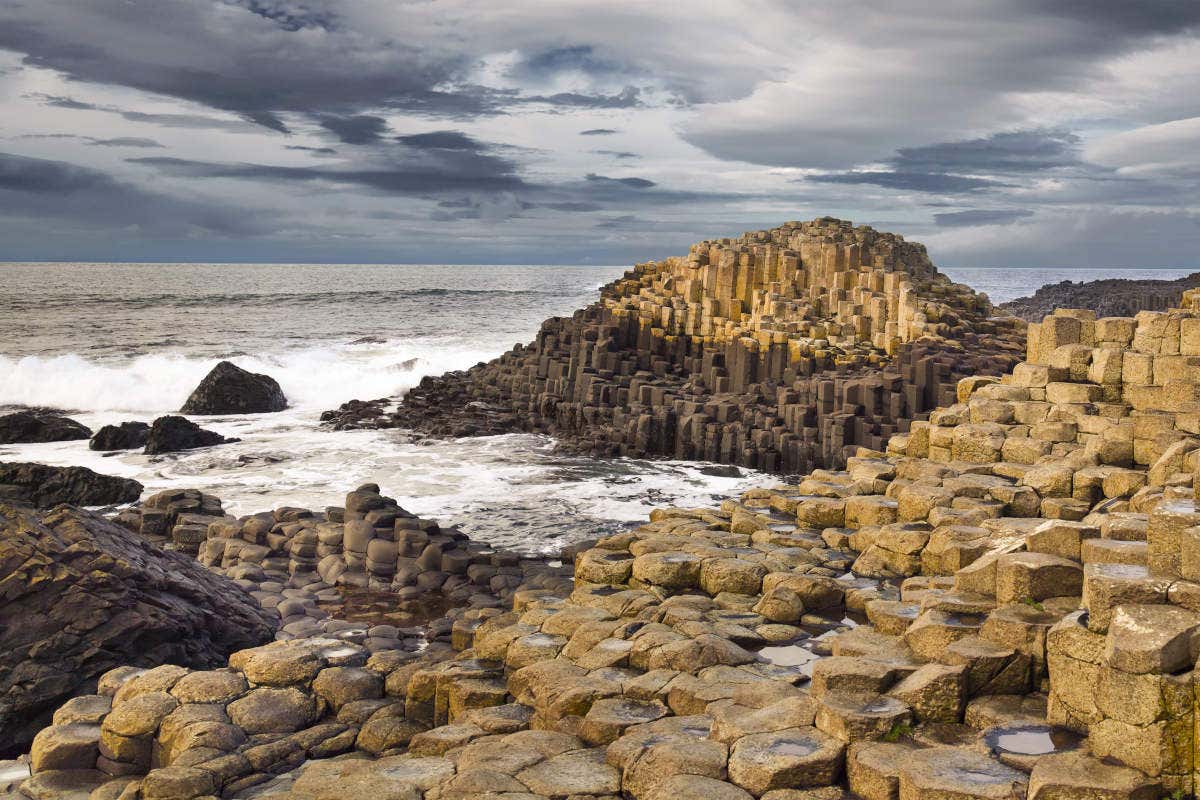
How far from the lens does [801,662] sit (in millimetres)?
8516

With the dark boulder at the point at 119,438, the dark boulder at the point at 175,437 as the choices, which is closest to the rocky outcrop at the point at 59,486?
the dark boulder at the point at 175,437

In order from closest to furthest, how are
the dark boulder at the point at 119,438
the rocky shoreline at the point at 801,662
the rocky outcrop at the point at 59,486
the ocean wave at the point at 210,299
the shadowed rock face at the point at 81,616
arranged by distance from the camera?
1. the rocky shoreline at the point at 801,662
2. the shadowed rock face at the point at 81,616
3. the rocky outcrop at the point at 59,486
4. the dark boulder at the point at 119,438
5. the ocean wave at the point at 210,299

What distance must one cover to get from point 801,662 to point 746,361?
71.9 feet

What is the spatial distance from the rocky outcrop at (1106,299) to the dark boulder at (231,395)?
39.7 metres

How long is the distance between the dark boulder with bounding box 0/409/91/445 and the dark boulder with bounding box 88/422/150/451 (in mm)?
1359

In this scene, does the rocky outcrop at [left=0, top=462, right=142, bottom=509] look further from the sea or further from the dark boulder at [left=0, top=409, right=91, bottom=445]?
the dark boulder at [left=0, top=409, right=91, bottom=445]

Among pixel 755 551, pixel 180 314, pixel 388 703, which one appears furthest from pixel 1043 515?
pixel 180 314

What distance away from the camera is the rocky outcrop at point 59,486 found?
736 inches

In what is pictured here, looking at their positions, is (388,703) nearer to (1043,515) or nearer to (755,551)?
(755,551)

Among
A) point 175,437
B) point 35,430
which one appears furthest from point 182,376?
point 175,437

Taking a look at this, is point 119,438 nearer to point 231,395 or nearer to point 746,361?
point 231,395

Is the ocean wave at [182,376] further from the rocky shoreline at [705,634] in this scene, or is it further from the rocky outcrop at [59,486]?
the rocky shoreline at [705,634]

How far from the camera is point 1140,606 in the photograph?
631 cm

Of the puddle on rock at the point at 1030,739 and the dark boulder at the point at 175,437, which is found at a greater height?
the puddle on rock at the point at 1030,739
